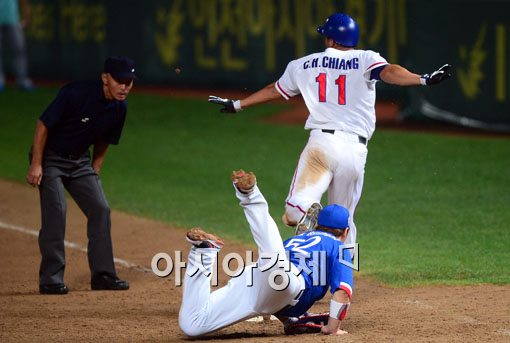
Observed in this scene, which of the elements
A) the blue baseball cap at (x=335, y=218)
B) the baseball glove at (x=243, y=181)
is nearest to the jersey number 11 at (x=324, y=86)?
the blue baseball cap at (x=335, y=218)

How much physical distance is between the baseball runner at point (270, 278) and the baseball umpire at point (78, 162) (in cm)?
180

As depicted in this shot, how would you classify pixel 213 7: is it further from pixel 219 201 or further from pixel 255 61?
pixel 219 201

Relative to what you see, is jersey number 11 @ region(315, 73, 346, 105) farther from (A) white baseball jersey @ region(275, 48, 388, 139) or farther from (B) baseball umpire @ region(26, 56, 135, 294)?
(B) baseball umpire @ region(26, 56, 135, 294)

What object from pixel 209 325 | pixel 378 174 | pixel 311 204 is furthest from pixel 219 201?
pixel 209 325

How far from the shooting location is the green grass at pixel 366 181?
9812 millimetres

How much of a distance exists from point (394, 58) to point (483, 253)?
341 inches

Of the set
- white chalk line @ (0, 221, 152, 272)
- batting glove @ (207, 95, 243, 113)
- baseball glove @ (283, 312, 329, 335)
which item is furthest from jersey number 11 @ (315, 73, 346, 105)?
white chalk line @ (0, 221, 152, 272)

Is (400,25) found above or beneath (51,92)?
above

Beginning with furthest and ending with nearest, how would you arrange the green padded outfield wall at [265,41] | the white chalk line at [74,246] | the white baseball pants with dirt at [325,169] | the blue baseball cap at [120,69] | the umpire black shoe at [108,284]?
the green padded outfield wall at [265,41]
the white chalk line at [74,246]
the umpire black shoe at [108,284]
the blue baseball cap at [120,69]
the white baseball pants with dirt at [325,169]

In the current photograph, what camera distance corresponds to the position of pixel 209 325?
7004mm

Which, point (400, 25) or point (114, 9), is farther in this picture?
point (114, 9)

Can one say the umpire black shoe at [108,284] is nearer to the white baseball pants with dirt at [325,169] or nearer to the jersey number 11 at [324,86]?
the white baseball pants with dirt at [325,169]

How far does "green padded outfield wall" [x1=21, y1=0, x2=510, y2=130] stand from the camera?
51.9ft

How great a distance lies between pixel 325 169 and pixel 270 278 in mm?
1496
